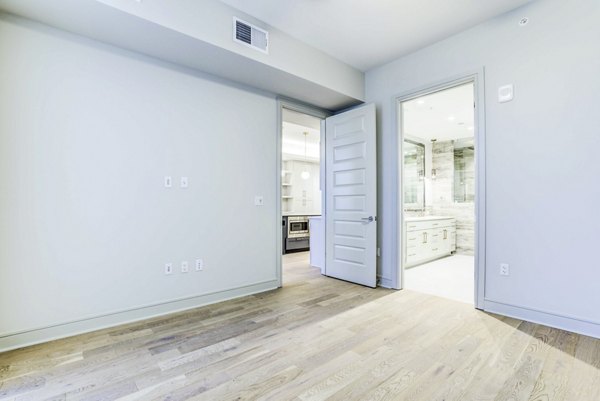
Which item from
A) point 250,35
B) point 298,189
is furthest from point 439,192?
point 250,35

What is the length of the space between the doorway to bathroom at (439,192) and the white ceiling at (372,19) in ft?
2.22

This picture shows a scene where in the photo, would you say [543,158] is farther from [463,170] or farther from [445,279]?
[463,170]

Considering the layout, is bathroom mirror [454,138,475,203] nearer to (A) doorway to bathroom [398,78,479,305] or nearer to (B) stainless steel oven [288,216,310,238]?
(A) doorway to bathroom [398,78,479,305]

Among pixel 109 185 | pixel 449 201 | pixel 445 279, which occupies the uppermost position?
pixel 109 185

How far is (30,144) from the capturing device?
2264mm

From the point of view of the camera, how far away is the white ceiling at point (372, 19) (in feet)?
8.78

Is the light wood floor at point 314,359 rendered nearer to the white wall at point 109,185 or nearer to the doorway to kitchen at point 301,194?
the white wall at point 109,185

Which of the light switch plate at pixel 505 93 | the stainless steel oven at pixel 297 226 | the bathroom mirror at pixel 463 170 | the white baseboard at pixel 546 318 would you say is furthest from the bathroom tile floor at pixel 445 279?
the stainless steel oven at pixel 297 226

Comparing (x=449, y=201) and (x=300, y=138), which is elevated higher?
(x=300, y=138)

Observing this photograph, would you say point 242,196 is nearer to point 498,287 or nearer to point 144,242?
point 144,242

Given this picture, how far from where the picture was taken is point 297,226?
22.2 ft

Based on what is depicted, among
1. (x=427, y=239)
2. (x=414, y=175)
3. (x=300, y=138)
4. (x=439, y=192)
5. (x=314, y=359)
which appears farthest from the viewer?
(x=300, y=138)

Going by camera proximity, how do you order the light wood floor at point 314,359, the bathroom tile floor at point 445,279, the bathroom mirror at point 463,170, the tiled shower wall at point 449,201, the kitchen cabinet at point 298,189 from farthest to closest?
1. the kitchen cabinet at point 298,189
2. the bathroom mirror at point 463,170
3. the tiled shower wall at point 449,201
4. the bathroom tile floor at point 445,279
5. the light wood floor at point 314,359

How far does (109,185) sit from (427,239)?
523cm
